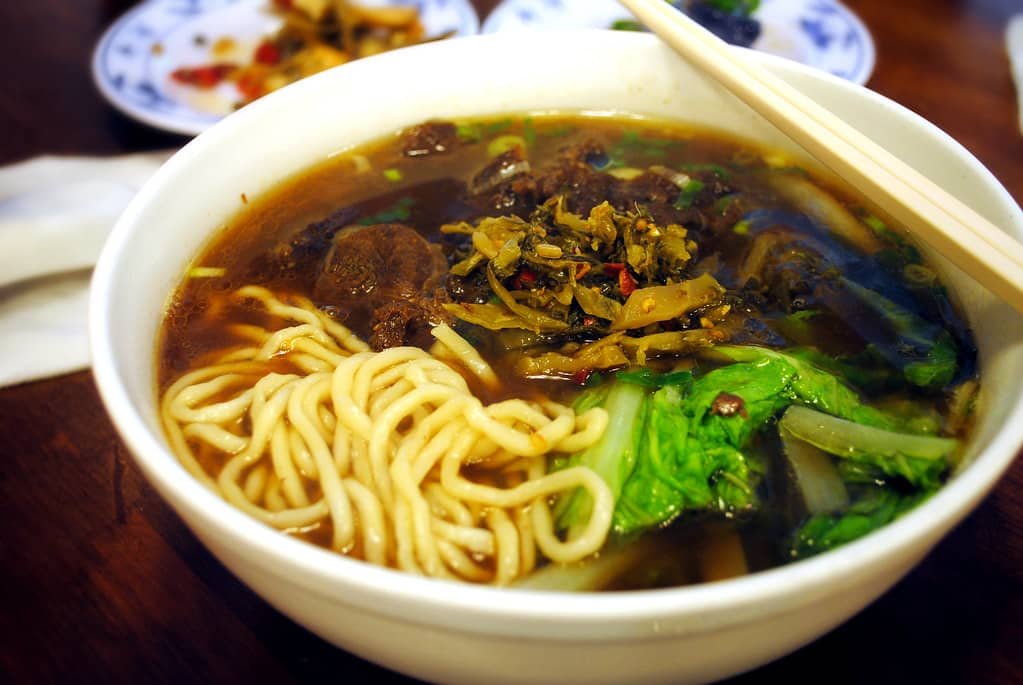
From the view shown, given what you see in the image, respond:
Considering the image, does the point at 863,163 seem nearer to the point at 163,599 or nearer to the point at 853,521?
the point at 853,521

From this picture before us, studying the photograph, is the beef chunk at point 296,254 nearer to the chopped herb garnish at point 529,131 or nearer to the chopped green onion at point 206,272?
the chopped green onion at point 206,272

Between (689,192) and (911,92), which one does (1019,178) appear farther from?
(689,192)

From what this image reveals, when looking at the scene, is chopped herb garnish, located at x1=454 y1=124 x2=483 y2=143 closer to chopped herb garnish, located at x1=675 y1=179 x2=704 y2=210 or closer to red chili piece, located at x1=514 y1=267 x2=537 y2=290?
chopped herb garnish, located at x1=675 y1=179 x2=704 y2=210

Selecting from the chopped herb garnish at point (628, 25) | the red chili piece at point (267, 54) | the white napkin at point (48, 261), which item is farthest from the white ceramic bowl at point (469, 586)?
the red chili piece at point (267, 54)

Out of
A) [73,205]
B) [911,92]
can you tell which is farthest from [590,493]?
[911,92]

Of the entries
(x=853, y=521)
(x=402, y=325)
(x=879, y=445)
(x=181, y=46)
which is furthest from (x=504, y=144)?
(x=181, y=46)

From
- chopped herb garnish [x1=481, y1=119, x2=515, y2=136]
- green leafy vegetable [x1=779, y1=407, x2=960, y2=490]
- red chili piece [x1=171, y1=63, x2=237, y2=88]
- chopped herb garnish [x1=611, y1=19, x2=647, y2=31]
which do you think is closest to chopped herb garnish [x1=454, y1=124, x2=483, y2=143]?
chopped herb garnish [x1=481, y1=119, x2=515, y2=136]
